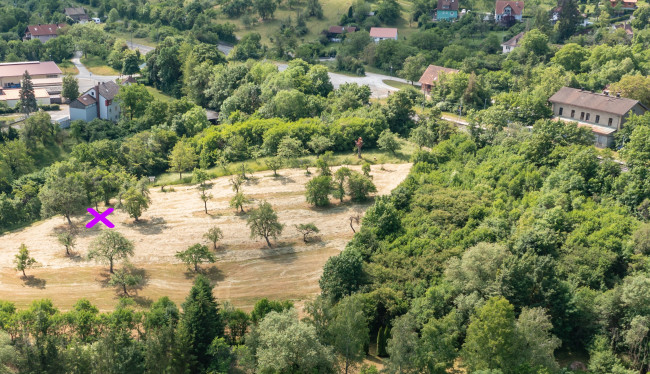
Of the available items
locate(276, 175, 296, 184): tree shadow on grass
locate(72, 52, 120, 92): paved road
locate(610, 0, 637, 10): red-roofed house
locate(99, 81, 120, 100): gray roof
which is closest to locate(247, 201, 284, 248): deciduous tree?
locate(276, 175, 296, 184): tree shadow on grass

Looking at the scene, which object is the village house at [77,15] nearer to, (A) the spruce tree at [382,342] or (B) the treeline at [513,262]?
(B) the treeline at [513,262]

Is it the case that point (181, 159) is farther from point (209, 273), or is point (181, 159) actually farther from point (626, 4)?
point (626, 4)

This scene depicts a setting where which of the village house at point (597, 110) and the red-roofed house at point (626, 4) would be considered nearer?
the village house at point (597, 110)

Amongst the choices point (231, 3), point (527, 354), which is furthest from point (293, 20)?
point (527, 354)

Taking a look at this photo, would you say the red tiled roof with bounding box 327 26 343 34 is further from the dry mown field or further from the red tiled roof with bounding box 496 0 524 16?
the dry mown field

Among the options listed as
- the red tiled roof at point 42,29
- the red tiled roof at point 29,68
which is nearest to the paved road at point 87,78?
the red tiled roof at point 29,68

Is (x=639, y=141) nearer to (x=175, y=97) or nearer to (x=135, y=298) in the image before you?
(x=135, y=298)
